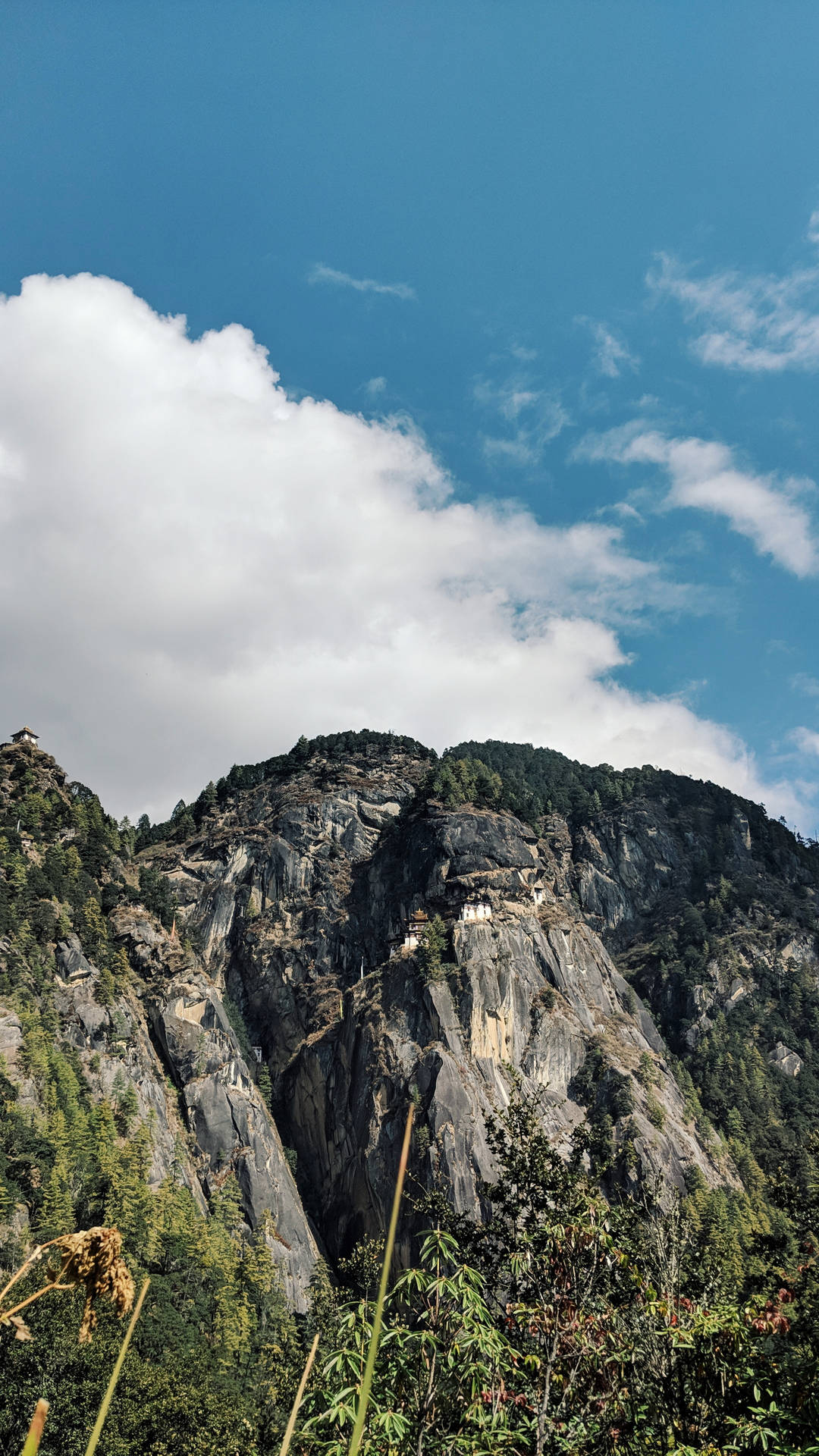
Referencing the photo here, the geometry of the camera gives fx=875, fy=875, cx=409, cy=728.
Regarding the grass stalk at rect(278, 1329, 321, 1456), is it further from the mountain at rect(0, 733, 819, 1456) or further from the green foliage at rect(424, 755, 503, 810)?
the green foliage at rect(424, 755, 503, 810)

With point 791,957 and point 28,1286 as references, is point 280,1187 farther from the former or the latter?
point 791,957

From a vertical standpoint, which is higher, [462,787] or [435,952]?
[462,787]

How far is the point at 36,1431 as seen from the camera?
5.09 ft

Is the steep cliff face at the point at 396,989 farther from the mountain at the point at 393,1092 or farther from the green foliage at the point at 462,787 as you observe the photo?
the green foliage at the point at 462,787

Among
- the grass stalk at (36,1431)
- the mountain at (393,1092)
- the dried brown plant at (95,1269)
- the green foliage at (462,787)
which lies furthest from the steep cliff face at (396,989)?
the grass stalk at (36,1431)

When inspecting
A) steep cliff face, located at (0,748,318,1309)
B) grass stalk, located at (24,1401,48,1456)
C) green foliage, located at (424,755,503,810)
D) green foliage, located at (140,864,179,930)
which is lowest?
grass stalk, located at (24,1401,48,1456)

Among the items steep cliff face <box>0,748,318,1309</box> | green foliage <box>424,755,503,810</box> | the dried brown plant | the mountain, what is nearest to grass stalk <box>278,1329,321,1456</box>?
the dried brown plant

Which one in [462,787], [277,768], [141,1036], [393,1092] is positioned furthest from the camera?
[277,768]

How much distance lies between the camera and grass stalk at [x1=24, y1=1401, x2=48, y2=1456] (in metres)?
1.39

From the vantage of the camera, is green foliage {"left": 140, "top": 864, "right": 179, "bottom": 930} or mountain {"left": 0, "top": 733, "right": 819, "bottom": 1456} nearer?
mountain {"left": 0, "top": 733, "right": 819, "bottom": 1456}

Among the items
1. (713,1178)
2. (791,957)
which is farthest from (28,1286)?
(791,957)

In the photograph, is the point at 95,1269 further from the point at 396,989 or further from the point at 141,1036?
the point at 396,989

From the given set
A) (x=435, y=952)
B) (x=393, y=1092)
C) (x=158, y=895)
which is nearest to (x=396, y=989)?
(x=435, y=952)

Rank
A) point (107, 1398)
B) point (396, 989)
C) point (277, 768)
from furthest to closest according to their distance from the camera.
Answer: point (277, 768) < point (396, 989) < point (107, 1398)
